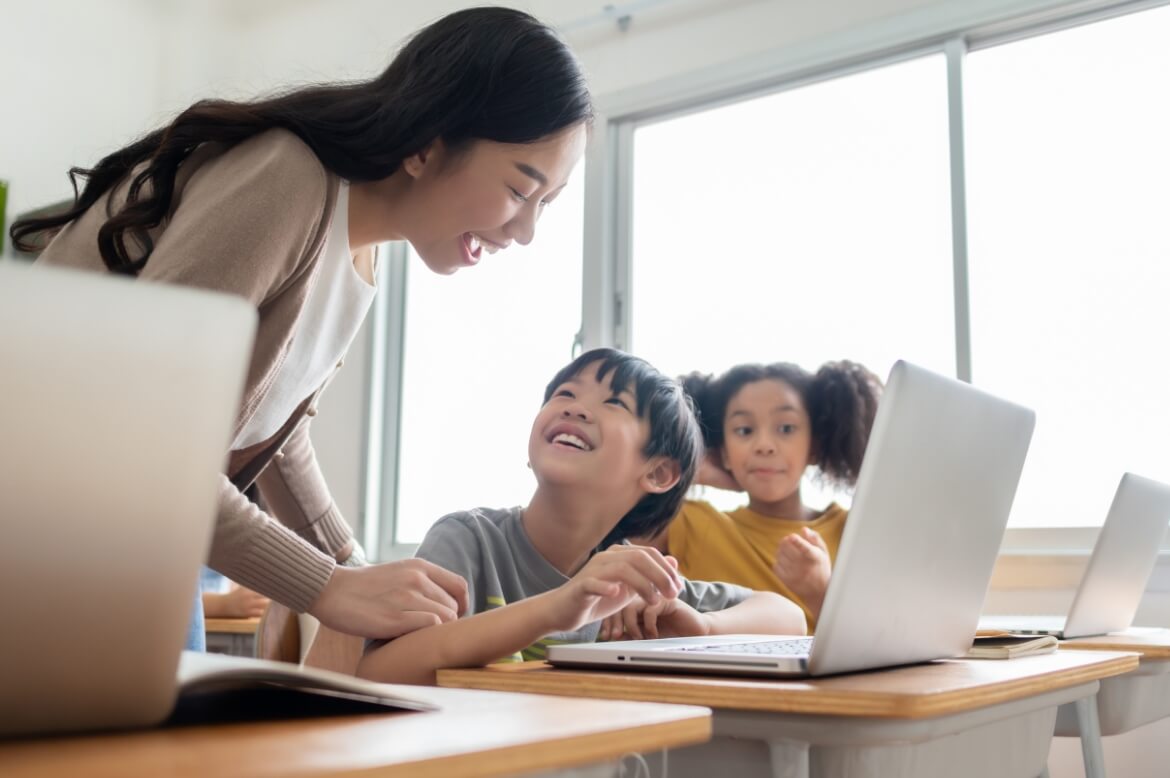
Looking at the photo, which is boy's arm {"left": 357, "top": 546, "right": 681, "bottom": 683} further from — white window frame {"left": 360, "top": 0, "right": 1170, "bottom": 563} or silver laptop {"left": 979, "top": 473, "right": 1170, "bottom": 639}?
white window frame {"left": 360, "top": 0, "right": 1170, "bottom": 563}

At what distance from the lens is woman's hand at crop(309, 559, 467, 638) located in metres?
0.89

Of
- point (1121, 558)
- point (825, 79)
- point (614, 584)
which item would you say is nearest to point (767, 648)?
point (614, 584)

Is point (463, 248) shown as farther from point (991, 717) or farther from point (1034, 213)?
point (1034, 213)

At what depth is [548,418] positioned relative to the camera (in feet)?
5.38

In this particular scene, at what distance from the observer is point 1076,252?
274 centimetres

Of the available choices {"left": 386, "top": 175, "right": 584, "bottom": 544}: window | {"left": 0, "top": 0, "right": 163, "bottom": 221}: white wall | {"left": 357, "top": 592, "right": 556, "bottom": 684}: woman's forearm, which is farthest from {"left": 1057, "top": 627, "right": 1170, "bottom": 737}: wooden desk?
{"left": 0, "top": 0, "right": 163, "bottom": 221}: white wall

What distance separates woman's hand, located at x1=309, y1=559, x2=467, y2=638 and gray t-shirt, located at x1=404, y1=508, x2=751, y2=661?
460 millimetres

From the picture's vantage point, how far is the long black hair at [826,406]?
249 cm

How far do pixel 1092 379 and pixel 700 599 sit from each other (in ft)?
5.10

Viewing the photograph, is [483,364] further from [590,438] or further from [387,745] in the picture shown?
[387,745]

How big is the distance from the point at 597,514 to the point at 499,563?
0.20m

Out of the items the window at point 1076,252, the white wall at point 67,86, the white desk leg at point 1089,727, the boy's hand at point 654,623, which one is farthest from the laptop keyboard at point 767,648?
the white wall at point 67,86

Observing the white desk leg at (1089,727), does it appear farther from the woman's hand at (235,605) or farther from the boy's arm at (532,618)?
the woman's hand at (235,605)

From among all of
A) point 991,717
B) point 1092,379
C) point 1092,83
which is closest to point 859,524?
point 991,717
